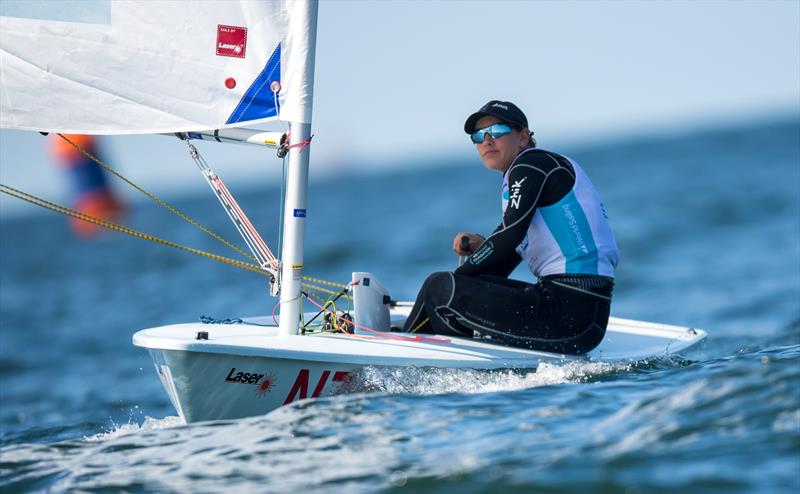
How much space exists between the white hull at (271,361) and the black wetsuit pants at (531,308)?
88 mm

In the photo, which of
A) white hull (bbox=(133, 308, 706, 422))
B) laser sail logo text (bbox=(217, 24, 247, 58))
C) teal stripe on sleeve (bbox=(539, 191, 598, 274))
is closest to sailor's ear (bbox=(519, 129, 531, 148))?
teal stripe on sleeve (bbox=(539, 191, 598, 274))

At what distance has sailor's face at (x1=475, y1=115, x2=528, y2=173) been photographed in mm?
5016

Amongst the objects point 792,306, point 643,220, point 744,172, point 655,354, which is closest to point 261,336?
point 655,354

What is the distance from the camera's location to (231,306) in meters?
13.8

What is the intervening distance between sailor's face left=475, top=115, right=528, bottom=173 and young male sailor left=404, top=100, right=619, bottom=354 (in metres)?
0.02

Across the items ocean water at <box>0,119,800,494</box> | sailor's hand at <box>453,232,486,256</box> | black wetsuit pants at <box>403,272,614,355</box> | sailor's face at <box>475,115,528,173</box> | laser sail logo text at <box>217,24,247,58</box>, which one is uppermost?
laser sail logo text at <box>217,24,247,58</box>

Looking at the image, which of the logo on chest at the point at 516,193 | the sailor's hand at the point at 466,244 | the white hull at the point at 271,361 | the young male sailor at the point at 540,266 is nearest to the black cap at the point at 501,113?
the young male sailor at the point at 540,266

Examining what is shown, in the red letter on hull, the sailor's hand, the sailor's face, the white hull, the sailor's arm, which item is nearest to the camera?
the white hull

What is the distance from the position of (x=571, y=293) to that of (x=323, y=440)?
1.62 m

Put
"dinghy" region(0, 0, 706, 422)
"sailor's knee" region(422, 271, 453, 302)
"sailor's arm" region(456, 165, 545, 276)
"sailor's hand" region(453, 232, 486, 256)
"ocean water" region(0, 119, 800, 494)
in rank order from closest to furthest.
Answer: "ocean water" region(0, 119, 800, 494) → "dinghy" region(0, 0, 706, 422) → "sailor's arm" region(456, 165, 545, 276) → "sailor's knee" region(422, 271, 453, 302) → "sailor's hand" region(453, 232, 486, 256)

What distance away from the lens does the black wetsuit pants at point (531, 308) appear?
15.8ft

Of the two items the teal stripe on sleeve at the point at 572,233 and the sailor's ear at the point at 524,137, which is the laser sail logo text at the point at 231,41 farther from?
the teal stripe on sleeve at the point at 572,233

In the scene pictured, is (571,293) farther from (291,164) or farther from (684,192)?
(684,192)

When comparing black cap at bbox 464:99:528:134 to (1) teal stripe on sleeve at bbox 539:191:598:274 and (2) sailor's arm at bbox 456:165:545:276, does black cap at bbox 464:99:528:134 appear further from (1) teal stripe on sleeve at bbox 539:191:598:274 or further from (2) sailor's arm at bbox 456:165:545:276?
(1) teal stripe on sleeve at bbox 539:191:598:274
